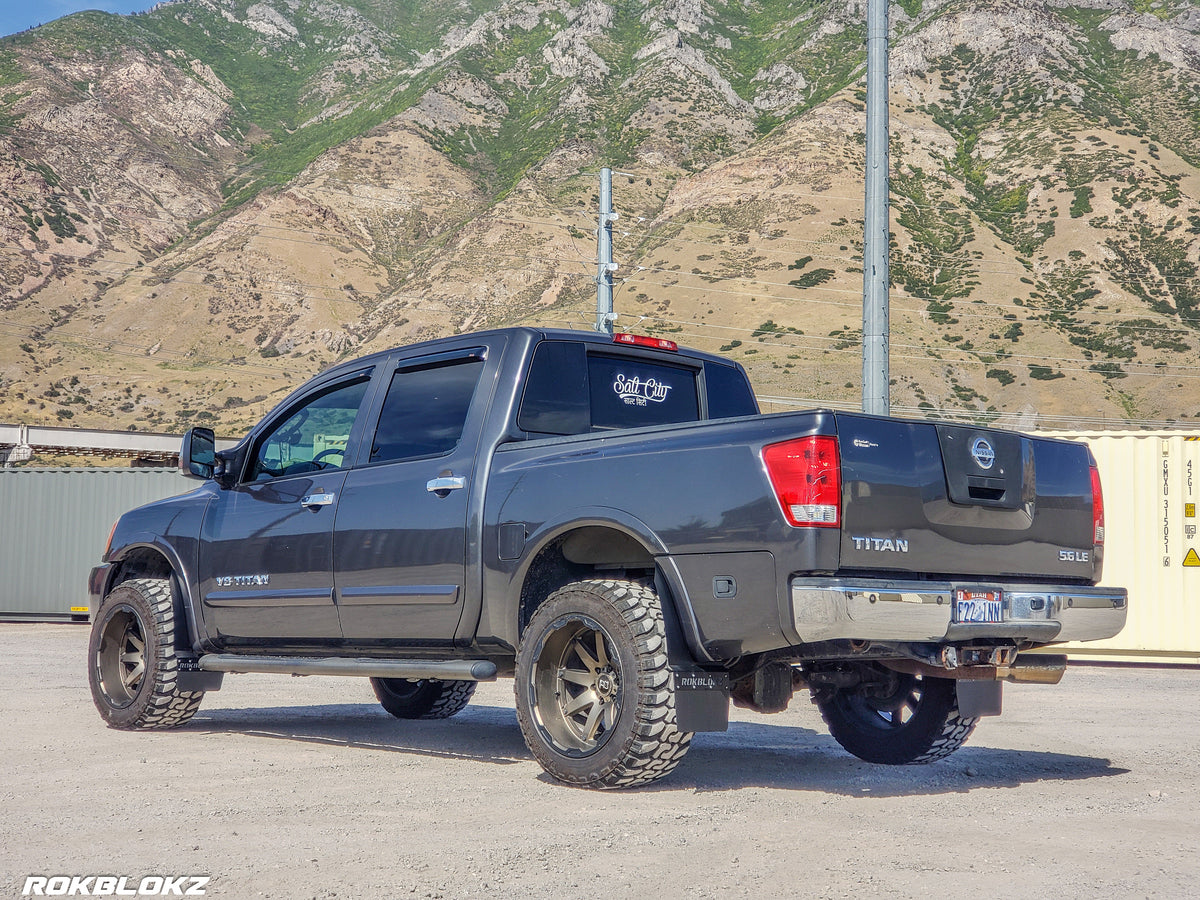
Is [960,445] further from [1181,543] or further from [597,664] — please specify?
[1181,543]

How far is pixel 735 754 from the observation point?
7.16 m

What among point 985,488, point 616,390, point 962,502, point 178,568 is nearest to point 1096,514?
point 985,488

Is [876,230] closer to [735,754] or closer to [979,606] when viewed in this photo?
[735,754]

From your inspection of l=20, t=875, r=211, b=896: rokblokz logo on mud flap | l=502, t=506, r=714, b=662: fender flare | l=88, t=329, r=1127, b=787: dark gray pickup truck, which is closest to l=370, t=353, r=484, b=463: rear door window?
l=88, t=329, r=1127, b=787: dark gray pickup truck

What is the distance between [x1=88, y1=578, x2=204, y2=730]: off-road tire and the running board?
0.82ft

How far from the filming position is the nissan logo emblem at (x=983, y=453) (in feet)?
18.2

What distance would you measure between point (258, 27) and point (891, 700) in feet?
617

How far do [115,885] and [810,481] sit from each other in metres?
2.86

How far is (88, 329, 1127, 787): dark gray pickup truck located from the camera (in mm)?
5117

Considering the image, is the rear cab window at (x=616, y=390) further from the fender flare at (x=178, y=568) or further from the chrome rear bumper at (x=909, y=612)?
the fender flare at (x=178, y=568)

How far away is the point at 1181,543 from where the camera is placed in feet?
48.6

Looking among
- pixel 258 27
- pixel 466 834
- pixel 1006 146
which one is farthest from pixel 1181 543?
pixel 258 27

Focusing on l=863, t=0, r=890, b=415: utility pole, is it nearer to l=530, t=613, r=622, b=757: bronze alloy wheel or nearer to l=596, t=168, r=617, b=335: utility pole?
l=530, t=613, r=622, b=757: bronze alloy wheel

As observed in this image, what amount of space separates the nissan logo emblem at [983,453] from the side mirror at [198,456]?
14.9ft
